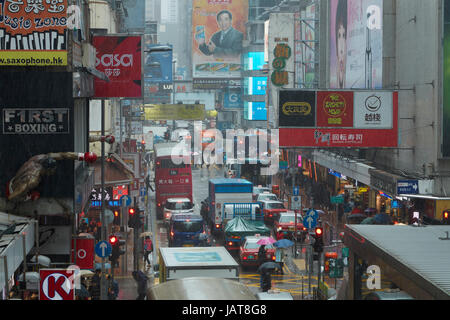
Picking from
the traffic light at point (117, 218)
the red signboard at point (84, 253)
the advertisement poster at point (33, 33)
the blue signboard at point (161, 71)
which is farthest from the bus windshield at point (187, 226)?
the blue signboard at point (161, 71)

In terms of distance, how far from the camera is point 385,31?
1534 inches

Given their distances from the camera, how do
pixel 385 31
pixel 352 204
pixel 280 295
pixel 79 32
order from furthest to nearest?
pixel 352 204
pixel 385 31
pixel 79 32
pixel 280 295

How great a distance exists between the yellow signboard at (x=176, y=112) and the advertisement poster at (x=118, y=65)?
5969 cm

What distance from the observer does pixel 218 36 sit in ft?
424

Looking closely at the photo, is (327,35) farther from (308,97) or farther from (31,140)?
(31,140)

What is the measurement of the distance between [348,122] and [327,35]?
18389 mm

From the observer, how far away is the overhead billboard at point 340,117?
3619cm

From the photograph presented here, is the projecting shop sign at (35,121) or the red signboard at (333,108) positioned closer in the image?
the projecting shop sign at (35,121)

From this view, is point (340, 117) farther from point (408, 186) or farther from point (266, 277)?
point (266, 277)

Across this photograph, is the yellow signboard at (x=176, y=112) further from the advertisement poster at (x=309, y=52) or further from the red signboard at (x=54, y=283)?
the red signboard at (x=54, y=283)

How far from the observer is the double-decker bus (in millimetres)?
46312

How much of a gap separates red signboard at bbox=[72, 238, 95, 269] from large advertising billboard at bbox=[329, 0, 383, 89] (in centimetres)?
2301

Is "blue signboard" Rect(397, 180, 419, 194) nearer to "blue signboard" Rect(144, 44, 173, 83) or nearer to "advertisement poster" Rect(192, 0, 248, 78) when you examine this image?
"blue signboard" Rect(144, 44, 173, 83)
